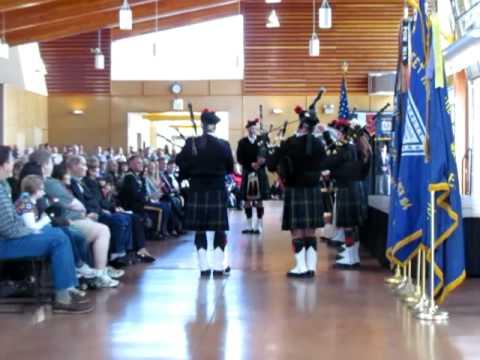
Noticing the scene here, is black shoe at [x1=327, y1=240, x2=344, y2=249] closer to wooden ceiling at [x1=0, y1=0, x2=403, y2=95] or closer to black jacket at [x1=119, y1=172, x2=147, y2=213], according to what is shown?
black jacket at [x1=119, y1=172, x2=147, y2=213]

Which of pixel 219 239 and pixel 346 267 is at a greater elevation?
pixel 219 239

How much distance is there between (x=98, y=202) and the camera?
22.5 ft

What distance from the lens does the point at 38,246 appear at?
5.09m

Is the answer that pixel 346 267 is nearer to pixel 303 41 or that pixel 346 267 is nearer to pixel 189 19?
pixel 303 41

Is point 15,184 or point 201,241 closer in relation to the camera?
point 15,184

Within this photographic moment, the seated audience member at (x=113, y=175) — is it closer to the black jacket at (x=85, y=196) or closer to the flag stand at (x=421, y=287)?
the black jacket at (x=85, y=196)

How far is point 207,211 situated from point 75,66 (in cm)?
1456

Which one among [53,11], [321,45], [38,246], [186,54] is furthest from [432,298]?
[186,54]

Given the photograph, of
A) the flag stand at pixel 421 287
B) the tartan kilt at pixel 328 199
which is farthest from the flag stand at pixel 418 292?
the tartan kilt at pixel 328 199

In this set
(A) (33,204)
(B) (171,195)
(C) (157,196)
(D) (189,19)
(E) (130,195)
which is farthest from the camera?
(D) (189,19)

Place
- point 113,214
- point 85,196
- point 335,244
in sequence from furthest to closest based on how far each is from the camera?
1. point 335,244
2. point 113,214
3. point 85,196

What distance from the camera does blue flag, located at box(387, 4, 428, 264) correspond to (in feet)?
17.5

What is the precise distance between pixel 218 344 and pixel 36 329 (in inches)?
47.7

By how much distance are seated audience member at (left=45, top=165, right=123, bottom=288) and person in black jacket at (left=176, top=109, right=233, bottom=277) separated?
0.96 meters
